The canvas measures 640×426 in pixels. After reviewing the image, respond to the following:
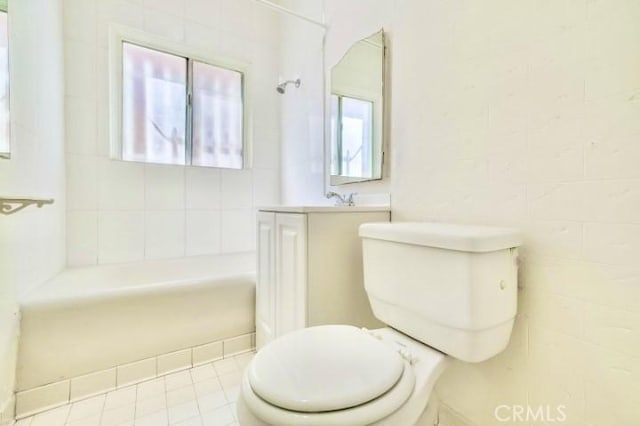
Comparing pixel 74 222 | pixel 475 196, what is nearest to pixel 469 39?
pixel 475 196

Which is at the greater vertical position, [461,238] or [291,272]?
[461,238]

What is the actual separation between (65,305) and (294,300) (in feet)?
3.30

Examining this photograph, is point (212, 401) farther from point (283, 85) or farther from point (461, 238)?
point (283, 85)

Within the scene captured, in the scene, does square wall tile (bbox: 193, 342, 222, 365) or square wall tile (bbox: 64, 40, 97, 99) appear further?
square wall tile (bbox: 64, 40, 97, 99)

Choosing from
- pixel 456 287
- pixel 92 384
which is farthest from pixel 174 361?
pixel 456 287

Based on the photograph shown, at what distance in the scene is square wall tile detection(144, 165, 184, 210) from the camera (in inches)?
84.0

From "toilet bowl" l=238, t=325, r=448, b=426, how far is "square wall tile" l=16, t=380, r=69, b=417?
1.14 m

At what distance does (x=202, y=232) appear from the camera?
7.66ft

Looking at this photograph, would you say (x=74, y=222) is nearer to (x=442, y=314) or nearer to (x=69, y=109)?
(x=69, y=109)

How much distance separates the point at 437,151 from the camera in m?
→ 1.19

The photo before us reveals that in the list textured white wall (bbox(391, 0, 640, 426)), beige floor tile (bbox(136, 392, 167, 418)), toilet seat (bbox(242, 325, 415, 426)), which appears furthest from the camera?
beige floor tile (bbox(136, 392, 167, 418))

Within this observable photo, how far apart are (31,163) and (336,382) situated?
167cm

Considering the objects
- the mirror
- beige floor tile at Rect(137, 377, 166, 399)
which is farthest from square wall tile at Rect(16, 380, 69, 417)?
the mirror

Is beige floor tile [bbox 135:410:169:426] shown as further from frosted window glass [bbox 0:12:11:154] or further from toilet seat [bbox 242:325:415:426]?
frosted window glass [bbox 0:12:11:154]
